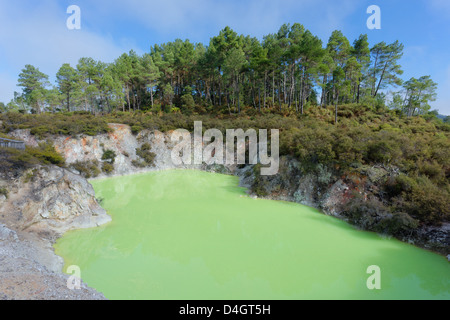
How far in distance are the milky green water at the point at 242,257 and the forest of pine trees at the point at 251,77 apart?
19620 millimetres

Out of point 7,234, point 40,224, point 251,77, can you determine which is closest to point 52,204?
point 40,224

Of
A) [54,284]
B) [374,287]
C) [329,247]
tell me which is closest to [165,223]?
[54,284]

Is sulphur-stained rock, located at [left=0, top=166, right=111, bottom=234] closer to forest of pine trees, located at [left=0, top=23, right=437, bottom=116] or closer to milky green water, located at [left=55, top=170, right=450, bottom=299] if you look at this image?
milky green water, located at [left=55, top=170, right=450, bottom=299]

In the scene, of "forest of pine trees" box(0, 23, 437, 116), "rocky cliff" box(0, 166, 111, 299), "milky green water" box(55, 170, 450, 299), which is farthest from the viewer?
"forest of pine trees" box(0, 23, 437, 116)

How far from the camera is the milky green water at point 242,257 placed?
509 centimetres

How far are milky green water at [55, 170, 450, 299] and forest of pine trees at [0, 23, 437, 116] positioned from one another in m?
19.6

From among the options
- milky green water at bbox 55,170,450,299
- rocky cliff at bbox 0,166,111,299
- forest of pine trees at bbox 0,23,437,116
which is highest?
forest of pine trees at bbox 0,23,437,116

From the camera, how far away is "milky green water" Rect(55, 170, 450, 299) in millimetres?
5086

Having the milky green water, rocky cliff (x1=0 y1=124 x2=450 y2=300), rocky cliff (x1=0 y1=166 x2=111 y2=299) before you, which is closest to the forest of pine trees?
rocky cliff (x1=0 y1=124 x2=450 y2=300)

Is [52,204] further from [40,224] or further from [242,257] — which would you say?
[242,257]
